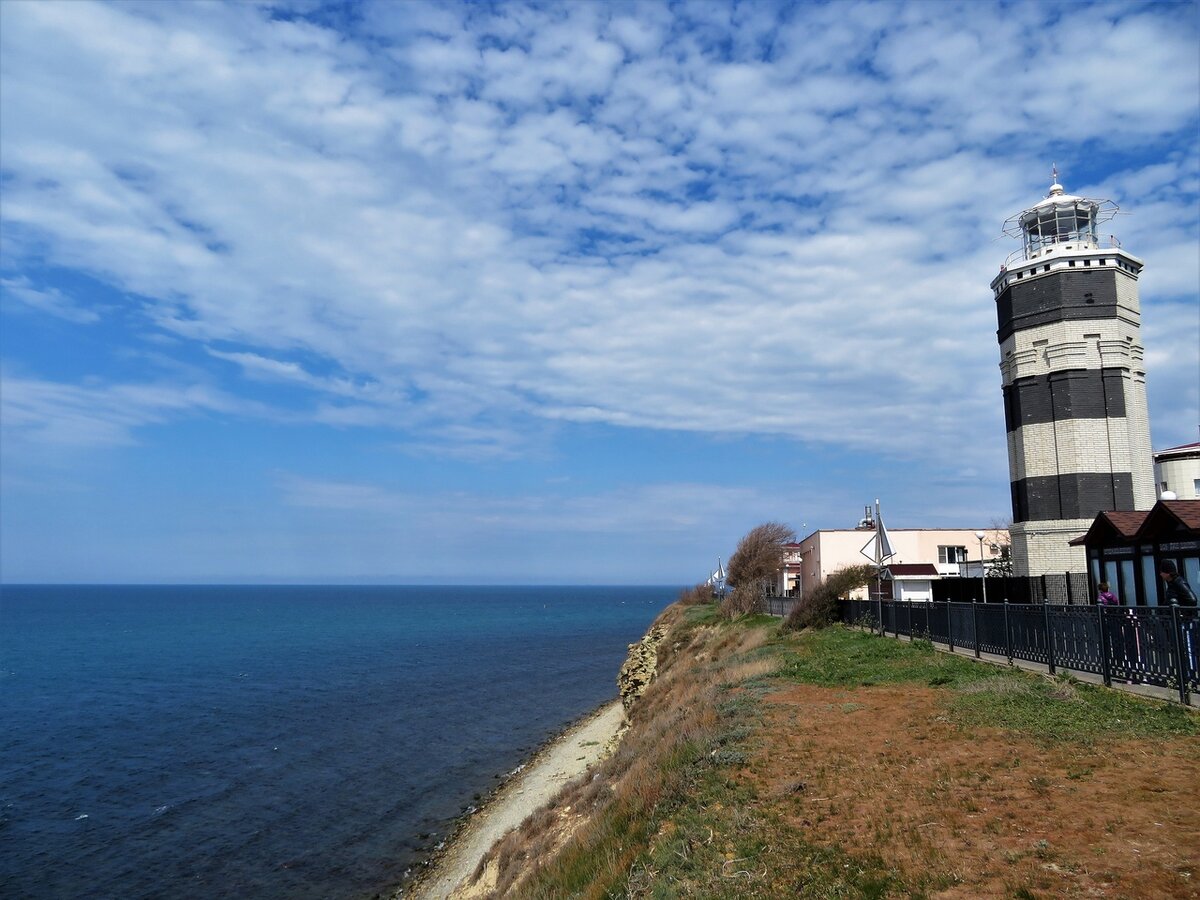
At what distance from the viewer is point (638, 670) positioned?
143ft

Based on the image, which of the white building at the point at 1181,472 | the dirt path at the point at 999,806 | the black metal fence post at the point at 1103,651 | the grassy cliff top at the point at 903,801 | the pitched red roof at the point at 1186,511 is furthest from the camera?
the white building at the point at 1181,472

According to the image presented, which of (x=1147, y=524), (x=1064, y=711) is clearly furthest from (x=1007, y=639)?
(x=1147, y=524)

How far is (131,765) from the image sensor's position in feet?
110

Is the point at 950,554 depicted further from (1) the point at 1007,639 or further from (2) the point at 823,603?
(1) the point at 1007,639

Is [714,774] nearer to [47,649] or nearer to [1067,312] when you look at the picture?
[1067,312]

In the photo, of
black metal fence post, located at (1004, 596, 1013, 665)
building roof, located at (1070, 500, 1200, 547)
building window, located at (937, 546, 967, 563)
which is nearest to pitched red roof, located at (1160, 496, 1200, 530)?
building roof, located at (1070, 500, 1200, 547)

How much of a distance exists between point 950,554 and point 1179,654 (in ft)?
154

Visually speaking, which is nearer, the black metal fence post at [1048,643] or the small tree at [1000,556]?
the black metal fence post at [1048,643]

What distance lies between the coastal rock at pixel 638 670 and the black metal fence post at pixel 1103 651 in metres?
28.0

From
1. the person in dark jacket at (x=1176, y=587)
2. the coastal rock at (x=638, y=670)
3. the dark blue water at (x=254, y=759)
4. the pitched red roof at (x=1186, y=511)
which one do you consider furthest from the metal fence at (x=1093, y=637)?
the coastal rock at (x=638, y=670)

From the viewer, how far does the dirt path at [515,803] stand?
20828 mm

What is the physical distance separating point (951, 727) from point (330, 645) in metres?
88.6

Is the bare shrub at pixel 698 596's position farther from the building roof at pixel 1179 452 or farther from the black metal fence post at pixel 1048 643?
the black metal fence post at pixel 1048 643

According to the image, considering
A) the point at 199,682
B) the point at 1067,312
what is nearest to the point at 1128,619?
the point at 1067,312
